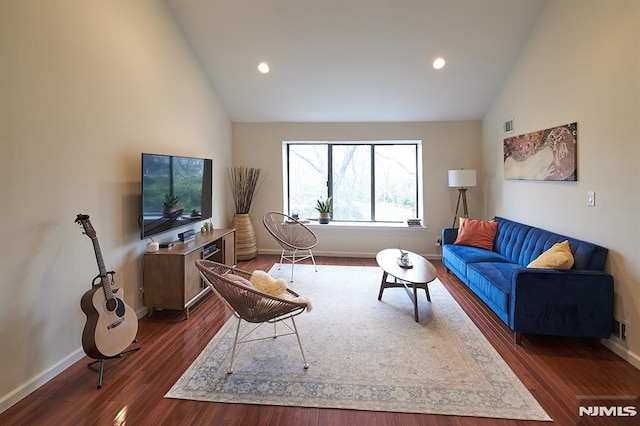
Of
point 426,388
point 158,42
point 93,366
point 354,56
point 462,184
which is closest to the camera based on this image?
point 426,388

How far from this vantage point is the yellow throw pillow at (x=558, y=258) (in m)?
2.64

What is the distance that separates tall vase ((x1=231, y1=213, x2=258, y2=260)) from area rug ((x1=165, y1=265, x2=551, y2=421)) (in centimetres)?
235

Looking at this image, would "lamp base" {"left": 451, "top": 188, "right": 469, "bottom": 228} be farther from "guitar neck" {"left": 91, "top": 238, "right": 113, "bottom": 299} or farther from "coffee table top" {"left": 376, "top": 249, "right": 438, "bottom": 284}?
"guitar neck" {"left": 91, "top": 238, "right": 113, "bottom": 299}

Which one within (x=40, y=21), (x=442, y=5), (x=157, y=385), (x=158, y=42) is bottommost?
(x=157, y=385)

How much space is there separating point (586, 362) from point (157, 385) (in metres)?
3.07

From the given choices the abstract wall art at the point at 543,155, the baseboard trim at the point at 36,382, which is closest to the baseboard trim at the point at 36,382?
the baseboard trim at the point at 36,382

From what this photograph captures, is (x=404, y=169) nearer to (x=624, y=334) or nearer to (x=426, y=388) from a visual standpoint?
(x=624, y=334)

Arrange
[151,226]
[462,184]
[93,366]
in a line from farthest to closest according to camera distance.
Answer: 1. [462,184]
2. [151,226]
3. [93,366]

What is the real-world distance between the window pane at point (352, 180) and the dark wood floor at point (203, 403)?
3.27 meters

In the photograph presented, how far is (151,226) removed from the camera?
314 centimetres

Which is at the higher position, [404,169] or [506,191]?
[404,169]

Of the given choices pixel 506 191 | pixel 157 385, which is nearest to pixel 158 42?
pixel 157 385

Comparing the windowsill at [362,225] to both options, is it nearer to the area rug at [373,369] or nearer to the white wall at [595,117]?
the white wall at [595,117]

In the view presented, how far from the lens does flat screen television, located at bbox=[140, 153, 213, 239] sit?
120 inches
